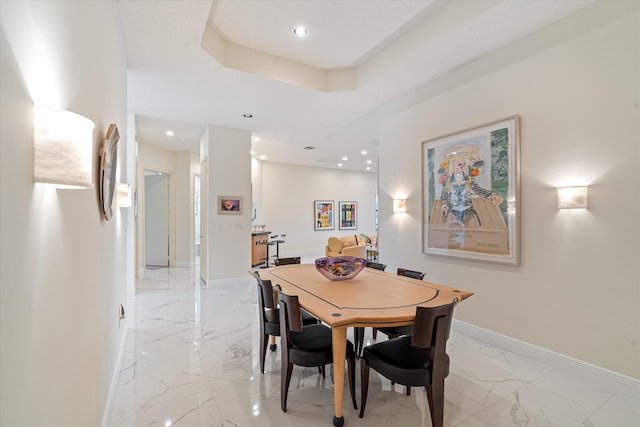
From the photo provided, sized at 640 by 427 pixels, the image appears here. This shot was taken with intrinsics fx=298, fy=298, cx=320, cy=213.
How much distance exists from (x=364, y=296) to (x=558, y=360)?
6.43 feet

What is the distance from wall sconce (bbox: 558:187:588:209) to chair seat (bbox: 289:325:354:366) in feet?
7.05

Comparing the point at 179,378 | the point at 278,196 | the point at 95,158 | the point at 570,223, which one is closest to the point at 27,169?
the point at 95,158

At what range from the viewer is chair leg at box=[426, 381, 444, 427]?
175 centimetres

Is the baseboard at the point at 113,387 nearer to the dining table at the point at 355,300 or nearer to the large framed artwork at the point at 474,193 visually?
the dining table at the point at 355,300

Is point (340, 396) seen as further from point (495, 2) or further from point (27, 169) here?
point (495, 2)

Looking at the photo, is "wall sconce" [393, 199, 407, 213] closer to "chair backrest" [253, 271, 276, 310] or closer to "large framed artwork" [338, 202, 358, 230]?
"chair backrest" [253, 271, 276, 310]

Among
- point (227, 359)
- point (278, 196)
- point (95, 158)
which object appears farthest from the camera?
point (278, 196)

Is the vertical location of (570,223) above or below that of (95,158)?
below

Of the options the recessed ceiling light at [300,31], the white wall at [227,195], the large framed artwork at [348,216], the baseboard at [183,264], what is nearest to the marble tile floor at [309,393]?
the white wall at [227,195]

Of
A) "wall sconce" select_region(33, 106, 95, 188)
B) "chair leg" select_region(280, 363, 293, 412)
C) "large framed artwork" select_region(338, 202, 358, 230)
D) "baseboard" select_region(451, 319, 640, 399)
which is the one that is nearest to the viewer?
"wall sconce" select_region(33, 106, 95, 188)

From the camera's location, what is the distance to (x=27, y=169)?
76 cm

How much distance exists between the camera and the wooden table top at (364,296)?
1695 millimetres

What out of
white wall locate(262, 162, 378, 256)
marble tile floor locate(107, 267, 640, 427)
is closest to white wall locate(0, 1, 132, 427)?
marble tile floor locate(107, 267, 640, 427)

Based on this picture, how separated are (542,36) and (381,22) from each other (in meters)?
1.45
